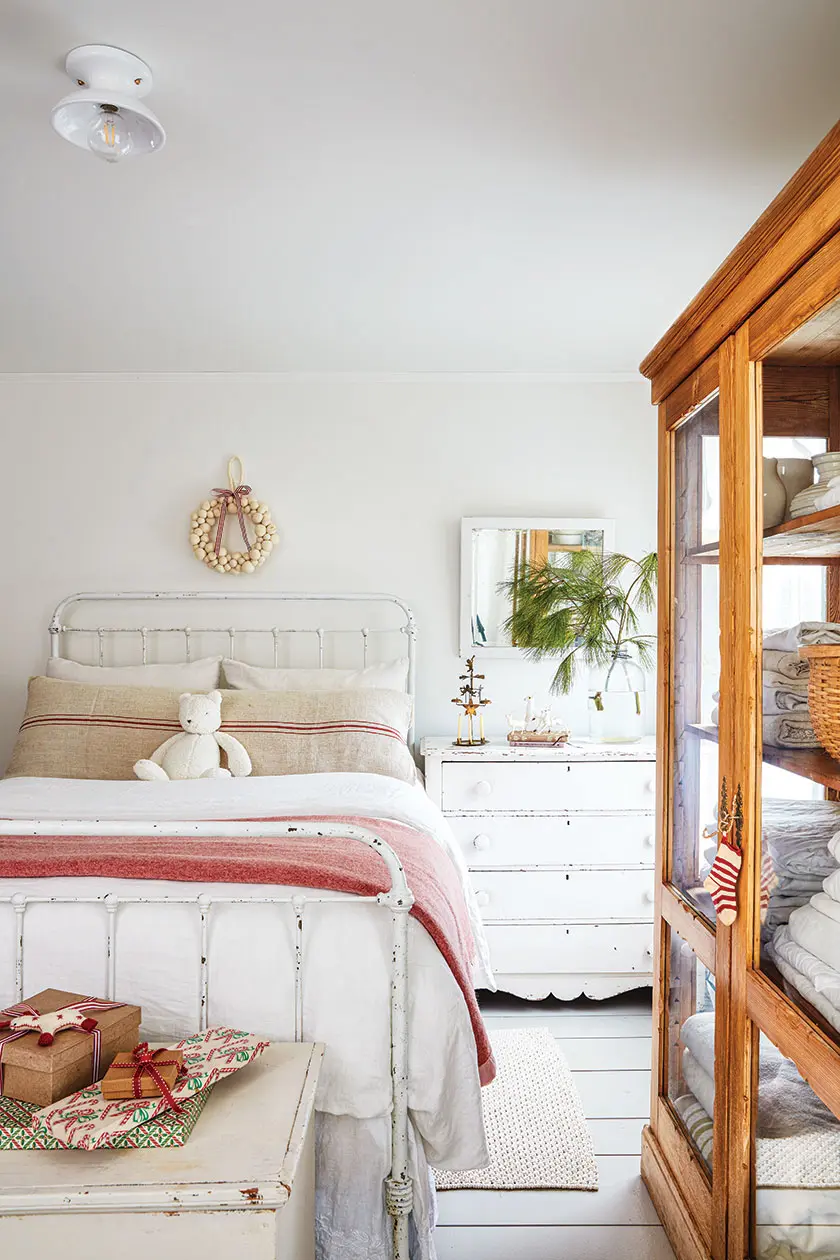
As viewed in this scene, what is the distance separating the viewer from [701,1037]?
184cm

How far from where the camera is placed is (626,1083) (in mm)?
2766

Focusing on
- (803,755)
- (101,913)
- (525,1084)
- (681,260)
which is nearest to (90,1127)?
(101,913)

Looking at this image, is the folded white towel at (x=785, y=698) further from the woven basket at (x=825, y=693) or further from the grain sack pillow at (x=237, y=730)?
the grain sack pillow at (x=237, y=730)

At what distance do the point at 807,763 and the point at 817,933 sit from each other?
0.25 metres

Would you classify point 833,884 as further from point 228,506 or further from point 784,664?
point 228,506

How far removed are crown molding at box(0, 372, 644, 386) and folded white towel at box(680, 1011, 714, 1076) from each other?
2631 millimetres

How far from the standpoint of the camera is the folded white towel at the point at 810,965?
1.32 metres

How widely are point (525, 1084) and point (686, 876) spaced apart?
1121 mm

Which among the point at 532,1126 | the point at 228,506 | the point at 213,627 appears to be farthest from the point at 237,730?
the point at 532,1126

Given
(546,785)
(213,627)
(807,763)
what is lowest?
(546,785)

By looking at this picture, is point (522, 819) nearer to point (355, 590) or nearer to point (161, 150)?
point (355, 590)

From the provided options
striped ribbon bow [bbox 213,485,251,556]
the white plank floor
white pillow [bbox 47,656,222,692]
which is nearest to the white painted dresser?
the white plank floor

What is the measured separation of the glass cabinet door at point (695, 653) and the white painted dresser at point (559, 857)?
128cm

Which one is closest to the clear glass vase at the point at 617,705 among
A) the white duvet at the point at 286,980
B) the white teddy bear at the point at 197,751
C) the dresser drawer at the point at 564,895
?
the dresser drawer at the point at 564,895
